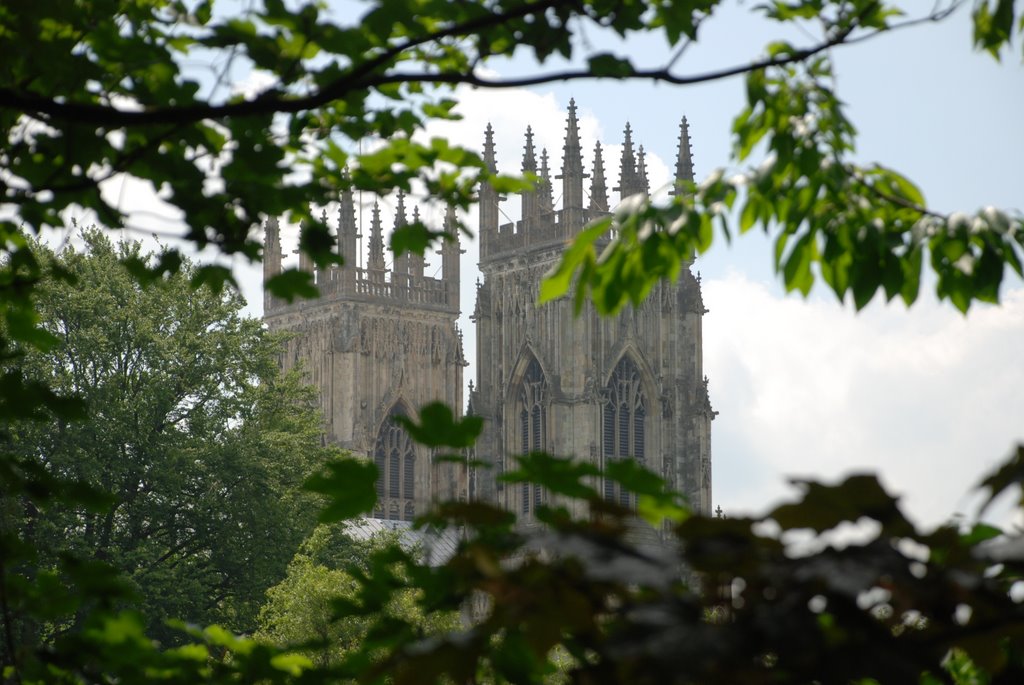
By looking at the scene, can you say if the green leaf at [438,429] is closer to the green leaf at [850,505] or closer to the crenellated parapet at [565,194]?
the green leaf at [850,505]

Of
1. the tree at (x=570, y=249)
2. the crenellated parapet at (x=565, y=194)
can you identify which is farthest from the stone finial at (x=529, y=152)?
the tree at (x=570, y=249)

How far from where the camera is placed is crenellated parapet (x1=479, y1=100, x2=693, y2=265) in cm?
5475

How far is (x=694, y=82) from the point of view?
2762 mm

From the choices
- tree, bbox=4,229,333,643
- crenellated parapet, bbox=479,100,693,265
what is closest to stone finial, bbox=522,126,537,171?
crenellated parapet, bbox=479,100,693,265

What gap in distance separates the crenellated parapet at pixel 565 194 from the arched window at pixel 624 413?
182 inches

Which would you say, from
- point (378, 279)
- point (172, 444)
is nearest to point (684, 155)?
point (378, 279)

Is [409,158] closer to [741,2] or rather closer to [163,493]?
[741,2]

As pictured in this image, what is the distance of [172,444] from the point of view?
29.9 meters

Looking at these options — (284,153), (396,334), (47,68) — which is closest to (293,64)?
(284,153)

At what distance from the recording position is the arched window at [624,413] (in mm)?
55312

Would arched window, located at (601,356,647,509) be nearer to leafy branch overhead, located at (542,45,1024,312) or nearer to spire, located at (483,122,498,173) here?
spire, located at (483,122,498,173)

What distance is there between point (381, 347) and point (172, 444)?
122 ft

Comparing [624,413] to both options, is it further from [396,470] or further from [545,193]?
[396,470]

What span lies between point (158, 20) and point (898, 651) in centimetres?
244
